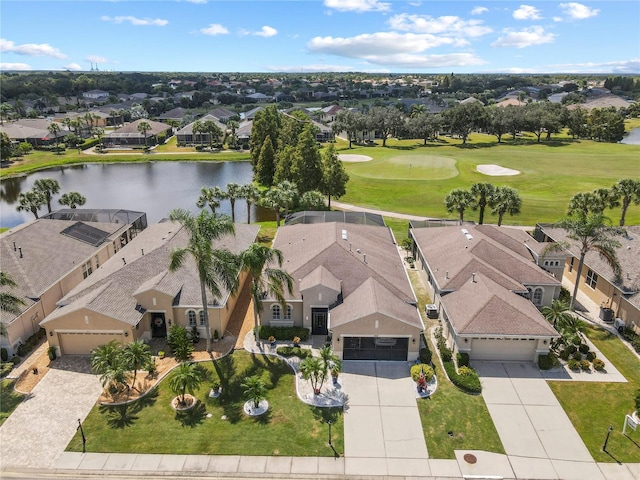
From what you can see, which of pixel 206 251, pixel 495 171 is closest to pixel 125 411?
pixel 206 251

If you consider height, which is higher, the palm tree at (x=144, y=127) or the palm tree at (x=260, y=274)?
the palm tree at (x=144, y=127)

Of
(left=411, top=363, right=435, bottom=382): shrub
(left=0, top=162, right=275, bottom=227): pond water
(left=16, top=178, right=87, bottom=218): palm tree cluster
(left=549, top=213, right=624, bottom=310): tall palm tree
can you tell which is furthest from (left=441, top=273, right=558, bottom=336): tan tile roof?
(left=16, top=178, right=87, bottom=218): palm tree cluster

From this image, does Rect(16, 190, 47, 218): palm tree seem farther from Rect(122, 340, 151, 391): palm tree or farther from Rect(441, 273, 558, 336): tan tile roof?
Rect(441, 273, 558, 336): tan tile roof

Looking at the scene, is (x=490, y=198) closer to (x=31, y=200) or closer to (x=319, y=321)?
(x=319, y=321)

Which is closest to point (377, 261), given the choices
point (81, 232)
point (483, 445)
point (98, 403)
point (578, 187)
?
point (483, 445)

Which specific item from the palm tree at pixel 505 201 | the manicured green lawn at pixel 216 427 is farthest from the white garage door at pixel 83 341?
the palm tree at pixel 505 201

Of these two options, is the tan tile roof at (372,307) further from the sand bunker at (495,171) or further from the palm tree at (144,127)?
the palm tree at (144,127)

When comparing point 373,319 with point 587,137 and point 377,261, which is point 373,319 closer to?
point 377,261
